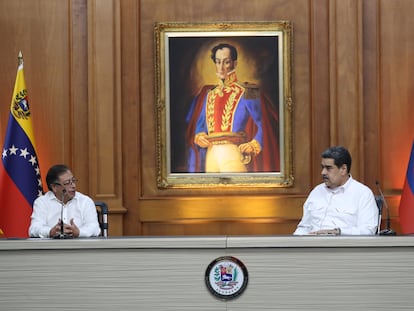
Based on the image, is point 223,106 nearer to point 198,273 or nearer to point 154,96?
point 154,96

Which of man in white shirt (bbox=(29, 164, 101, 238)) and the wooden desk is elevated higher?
man in white shirt (bbox=(29, 164, 101, 238))

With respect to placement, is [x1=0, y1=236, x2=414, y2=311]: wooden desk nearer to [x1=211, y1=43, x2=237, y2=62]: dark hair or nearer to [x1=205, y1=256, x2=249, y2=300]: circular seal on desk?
[x1=205, y1=256, x2=249, y2=300]: circular seal on desk

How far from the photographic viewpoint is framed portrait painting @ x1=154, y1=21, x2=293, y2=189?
6762mm

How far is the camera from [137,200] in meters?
6.78

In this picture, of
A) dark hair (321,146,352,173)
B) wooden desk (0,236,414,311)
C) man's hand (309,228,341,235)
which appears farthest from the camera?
dark hair (321,146,352,173)

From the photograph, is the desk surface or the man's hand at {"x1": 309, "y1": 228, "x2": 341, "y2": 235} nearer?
the desk surface

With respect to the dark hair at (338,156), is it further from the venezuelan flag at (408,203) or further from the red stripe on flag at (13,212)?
the red stripe on flag at (13,212)

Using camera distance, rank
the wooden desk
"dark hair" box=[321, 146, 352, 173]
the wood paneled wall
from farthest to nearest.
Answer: the wood paneled wall
"dark hair" box=[321, 146, 352, 173]
the wooden desk

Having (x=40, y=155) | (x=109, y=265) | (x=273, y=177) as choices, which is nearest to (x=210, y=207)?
(x=273, y=177)

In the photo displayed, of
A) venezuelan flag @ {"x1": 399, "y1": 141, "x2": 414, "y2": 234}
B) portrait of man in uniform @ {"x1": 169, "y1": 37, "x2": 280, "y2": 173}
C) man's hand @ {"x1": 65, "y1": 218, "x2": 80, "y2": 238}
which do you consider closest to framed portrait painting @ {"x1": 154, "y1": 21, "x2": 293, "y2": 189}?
portrait of man in uniform @ {"x1": 169, "y1": 37, "x2": 280, "y2": 173}

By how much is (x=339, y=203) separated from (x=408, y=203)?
1.07 metres

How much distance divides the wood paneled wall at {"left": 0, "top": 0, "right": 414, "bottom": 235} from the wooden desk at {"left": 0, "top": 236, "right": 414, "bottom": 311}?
2199 mm

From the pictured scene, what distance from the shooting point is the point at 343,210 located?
538 cm

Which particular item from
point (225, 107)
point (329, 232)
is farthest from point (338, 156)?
point (225, 107)
